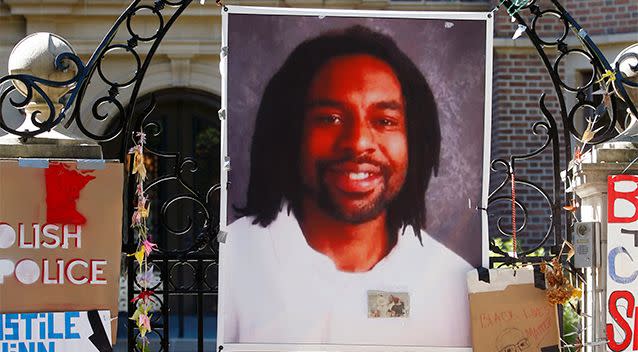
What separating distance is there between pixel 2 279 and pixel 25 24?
24.7 ft

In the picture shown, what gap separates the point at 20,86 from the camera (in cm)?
628

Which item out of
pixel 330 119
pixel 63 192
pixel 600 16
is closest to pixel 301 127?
pixel 330 119

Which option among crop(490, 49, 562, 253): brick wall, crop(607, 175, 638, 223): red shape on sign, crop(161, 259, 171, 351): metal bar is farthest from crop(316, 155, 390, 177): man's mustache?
crop(490, 49, 562, 253): brick wall

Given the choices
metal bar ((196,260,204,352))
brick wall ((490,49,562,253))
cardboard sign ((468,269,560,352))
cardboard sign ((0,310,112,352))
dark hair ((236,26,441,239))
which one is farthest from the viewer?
brick wall ((490,49,562,253))

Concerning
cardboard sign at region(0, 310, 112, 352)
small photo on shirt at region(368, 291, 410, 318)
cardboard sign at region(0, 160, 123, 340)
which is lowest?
cardboard sign at region(0, 310, 112, 352)

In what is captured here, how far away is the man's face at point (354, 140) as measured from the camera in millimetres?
6367

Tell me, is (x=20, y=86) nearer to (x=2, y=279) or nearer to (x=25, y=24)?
(x=2, y=279)

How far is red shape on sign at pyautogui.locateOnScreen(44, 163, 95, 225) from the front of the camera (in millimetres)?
6035

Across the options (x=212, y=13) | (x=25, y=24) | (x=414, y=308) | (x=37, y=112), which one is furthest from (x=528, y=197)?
(x=37, y=112)

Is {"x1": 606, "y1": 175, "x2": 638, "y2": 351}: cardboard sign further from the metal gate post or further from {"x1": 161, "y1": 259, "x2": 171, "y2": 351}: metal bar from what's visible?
{"x1": 161, "y1": 259, "x2": 171, "y2": 351}: metal bar

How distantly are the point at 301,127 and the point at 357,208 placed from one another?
523 millimetres

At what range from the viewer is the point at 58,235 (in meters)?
6.05

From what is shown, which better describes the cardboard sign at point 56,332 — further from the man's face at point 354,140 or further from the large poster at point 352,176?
the man's face at point 354,140

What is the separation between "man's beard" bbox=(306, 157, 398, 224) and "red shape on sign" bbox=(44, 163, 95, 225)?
1.21 metres
